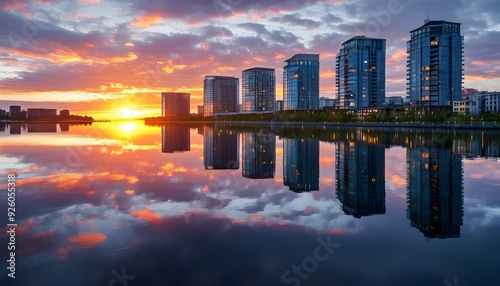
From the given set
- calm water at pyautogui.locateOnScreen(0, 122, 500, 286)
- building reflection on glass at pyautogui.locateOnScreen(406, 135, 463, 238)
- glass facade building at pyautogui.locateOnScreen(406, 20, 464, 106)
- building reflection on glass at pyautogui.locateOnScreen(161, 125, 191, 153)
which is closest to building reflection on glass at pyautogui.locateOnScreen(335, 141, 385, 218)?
calm water at pyautogui.locateOnScreen(0, 122, 500, 286)

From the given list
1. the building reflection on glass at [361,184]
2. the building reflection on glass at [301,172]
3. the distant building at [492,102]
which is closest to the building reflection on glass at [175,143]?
the building reflection on glass at [301,172]

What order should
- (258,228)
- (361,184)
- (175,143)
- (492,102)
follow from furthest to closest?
(492,102), (175,143), (361,184), (258,228)

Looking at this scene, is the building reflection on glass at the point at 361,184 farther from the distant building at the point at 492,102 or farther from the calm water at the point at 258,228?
the distant building at the point at 492,102

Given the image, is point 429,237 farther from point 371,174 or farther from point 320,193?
point 371,174

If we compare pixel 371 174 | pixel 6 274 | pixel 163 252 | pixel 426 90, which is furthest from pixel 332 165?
pixel 426 90

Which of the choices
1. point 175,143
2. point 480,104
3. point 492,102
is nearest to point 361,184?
point 175,143

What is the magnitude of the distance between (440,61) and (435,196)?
171203 millimetres

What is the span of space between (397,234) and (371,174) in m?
15.2

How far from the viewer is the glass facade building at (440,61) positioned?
16900 centimetres

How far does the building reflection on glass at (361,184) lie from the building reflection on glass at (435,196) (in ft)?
5.98

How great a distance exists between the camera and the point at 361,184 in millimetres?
25562

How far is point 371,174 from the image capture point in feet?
97.5

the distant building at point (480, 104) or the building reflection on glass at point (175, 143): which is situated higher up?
the distant building at point (480, 104)

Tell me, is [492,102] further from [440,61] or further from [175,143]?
[175,143]
